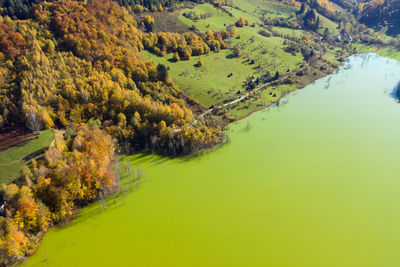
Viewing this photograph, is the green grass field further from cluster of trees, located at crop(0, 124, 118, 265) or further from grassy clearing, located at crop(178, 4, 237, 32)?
cluster of trees, located at crop(0, 124, 118, 265)

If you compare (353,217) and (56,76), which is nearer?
(353,217)

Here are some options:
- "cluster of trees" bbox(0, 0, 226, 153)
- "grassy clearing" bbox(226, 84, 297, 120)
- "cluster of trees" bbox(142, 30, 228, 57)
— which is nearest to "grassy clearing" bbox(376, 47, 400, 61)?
"grassy clearing" bbox(226, 84, 297, 120)

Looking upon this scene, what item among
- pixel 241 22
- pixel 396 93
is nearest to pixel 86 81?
pixel 241 22

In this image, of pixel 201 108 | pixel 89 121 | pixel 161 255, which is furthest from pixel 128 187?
pixel 201 108

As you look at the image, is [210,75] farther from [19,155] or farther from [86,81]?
[19,155]

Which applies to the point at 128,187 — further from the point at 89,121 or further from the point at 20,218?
the point at 89,121

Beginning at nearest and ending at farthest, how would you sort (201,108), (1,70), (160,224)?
1. (160,224)
2. (1,70)
3. (201,108)
